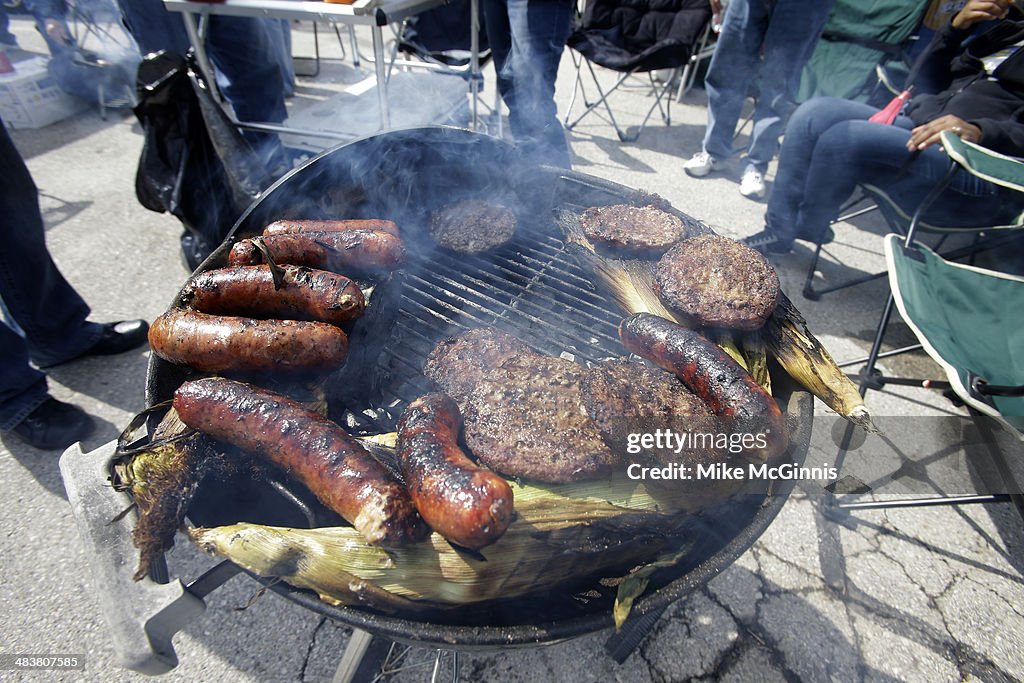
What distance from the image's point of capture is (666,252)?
2369mm

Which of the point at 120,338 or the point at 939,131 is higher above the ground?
the point at 939,131

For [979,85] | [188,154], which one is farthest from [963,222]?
[188,154]

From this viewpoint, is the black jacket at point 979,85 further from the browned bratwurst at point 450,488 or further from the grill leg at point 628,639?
the browned bratwurst at point 450,488

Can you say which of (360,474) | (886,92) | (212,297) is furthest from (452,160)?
(886,92)

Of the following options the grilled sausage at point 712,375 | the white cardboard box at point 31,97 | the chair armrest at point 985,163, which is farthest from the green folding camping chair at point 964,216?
the white cardboard box at point 31,97

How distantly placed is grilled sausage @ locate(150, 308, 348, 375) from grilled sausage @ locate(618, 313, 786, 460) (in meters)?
1.12

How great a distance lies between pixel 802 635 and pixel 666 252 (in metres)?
1.91

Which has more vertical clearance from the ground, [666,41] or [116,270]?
[666,41]

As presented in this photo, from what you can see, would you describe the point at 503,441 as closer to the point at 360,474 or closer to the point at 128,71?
the point at 360,474

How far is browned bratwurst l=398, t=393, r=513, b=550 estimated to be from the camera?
1202mm

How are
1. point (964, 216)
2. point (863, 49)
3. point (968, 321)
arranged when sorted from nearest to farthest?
point (968, 321)
point (964, 216)
point (863, 49)

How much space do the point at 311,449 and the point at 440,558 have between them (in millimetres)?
478

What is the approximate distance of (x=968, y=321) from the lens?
8.93 ft

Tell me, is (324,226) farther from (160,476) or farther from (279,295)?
(160,476)
